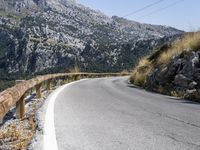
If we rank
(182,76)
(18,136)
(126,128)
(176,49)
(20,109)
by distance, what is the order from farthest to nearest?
(176,49)
(182,76)
(20,109)
(126,128)
(18,136)

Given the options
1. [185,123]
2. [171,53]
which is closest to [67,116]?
[185,123]

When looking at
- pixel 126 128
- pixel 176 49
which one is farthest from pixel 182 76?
pixel 126 128

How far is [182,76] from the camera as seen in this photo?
1745cm

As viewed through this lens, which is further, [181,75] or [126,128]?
[181,75]

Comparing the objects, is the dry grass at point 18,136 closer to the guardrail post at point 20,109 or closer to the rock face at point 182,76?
the guardrail post at point 20,109

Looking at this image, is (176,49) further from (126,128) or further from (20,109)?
(126,128)

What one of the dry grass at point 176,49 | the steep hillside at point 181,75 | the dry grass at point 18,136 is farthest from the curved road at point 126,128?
the dry grass at point 176,49

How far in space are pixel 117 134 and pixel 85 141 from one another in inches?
30.8

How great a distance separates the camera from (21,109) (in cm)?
1063

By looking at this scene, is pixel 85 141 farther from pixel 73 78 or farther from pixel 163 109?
pixel 73 78

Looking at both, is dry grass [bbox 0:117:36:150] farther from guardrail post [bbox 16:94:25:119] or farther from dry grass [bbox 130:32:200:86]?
dry grass [bbox 130:32:200:86]

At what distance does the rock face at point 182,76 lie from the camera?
1652cm

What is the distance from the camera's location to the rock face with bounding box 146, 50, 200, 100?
54.2 feet

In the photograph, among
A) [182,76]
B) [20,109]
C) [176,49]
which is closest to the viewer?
[20,109]
